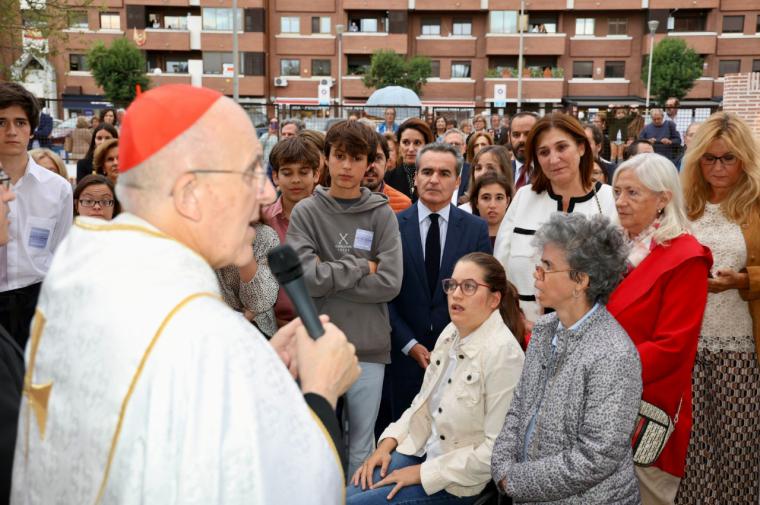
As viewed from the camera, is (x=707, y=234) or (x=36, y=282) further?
(x=36, y=282)

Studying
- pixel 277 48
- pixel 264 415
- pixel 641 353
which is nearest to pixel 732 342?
pixel 641 353

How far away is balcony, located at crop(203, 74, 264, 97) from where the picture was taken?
4297cm

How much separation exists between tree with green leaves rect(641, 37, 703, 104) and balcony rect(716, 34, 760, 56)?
2.98m

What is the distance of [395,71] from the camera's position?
40.1m

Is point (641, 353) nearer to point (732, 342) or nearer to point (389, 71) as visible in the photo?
point (732, 342)

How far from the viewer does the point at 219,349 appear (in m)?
1.24

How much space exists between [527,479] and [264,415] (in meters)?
1.65

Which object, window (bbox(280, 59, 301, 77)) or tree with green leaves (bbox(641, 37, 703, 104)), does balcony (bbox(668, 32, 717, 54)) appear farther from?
window (bbox(280, 59, 301, 77))

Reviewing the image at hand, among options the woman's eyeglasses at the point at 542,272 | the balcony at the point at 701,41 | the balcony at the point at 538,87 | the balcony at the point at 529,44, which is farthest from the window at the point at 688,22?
the woman's eyeglasses at the point at 542,272

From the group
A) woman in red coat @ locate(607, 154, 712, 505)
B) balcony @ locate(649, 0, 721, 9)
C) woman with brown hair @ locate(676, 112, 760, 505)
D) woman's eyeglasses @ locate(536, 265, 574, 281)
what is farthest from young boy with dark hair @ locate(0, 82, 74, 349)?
balcony @ locate(649, 0, 721, 9)

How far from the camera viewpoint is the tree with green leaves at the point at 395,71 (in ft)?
131

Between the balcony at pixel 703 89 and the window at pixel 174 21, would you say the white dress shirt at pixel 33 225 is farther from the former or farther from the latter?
the balcony at pixel 703 89

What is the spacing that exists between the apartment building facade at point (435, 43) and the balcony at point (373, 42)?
60mm

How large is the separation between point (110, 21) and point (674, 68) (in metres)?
33.0
